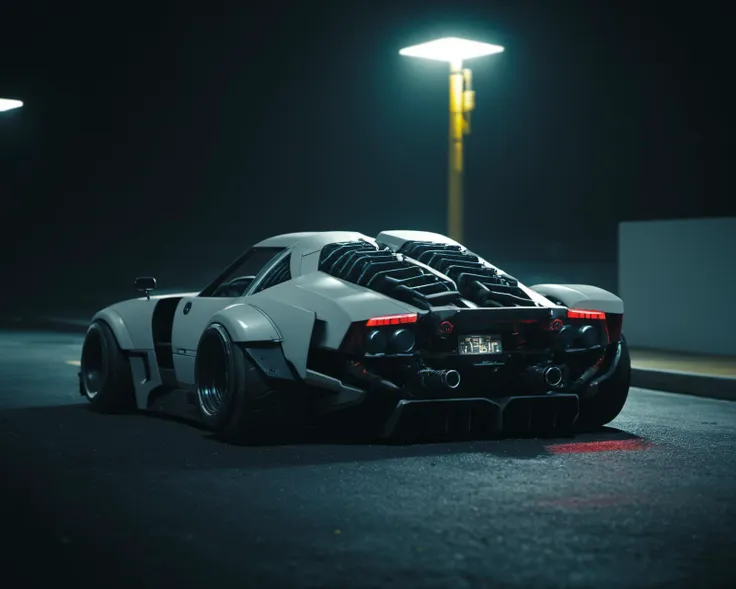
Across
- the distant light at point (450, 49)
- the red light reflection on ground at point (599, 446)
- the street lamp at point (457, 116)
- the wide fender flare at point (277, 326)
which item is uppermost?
the distant light at point (450, 49)

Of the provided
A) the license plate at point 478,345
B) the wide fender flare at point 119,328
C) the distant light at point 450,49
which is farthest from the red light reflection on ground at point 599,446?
the distant light at point 450,49

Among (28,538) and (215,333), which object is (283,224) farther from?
(28,538)

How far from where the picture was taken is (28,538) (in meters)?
5.24

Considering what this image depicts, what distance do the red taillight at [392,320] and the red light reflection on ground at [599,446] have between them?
46.8 inches

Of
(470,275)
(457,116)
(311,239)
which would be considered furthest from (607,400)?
(457,116)

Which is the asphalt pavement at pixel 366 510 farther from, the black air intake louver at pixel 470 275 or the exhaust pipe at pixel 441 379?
the black air intake louver at pixel 470 275

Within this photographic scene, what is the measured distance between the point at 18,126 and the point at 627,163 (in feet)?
76.4

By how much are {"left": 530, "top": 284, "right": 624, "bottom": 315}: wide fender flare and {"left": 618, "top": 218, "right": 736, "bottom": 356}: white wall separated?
290 inches

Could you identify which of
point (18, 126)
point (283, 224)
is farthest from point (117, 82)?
point (283, 224)

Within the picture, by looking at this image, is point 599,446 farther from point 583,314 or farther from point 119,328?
point 119,328

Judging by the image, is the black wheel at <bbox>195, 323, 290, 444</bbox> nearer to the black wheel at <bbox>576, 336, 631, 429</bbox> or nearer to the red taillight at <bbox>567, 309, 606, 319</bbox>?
the red taillight at <bbox>567, 309, 606, 319</bbox>

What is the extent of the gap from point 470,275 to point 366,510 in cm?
274

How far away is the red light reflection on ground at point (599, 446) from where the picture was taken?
7.64m

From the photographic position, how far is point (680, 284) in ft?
52.7
